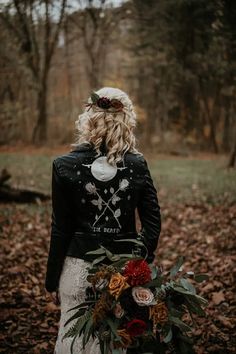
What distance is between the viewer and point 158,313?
2539 millimetres

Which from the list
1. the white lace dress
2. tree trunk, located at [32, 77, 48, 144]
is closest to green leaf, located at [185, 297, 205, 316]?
the white lace dress

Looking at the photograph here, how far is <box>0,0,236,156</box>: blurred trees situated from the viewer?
20.1 m

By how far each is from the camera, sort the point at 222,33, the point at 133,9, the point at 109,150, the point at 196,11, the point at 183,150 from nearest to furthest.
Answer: the point at 109,150, the point at 222,33, the point at 196,11, the point at 133,9, the point at 183,150

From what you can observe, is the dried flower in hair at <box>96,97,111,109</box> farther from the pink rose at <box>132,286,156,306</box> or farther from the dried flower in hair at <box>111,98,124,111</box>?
the pink rose at <box>132,286,156,306</box>

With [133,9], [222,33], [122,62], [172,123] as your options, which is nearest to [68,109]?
[122,62]

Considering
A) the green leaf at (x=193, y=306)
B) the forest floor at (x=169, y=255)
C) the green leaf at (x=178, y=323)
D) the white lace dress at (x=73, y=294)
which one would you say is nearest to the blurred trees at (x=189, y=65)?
the forest floor at (x=169, y=255)

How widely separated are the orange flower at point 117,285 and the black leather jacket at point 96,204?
480 millimetres

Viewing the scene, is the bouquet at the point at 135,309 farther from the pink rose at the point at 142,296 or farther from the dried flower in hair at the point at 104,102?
the dried flower in hair at the point at 104,102

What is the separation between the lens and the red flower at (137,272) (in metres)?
2.52

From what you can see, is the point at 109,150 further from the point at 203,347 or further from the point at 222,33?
the point at 222,33

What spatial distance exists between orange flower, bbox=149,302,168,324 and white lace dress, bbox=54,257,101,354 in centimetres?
61

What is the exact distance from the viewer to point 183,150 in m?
26.7

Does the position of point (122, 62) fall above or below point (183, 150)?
above

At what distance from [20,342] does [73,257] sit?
2156 mm
